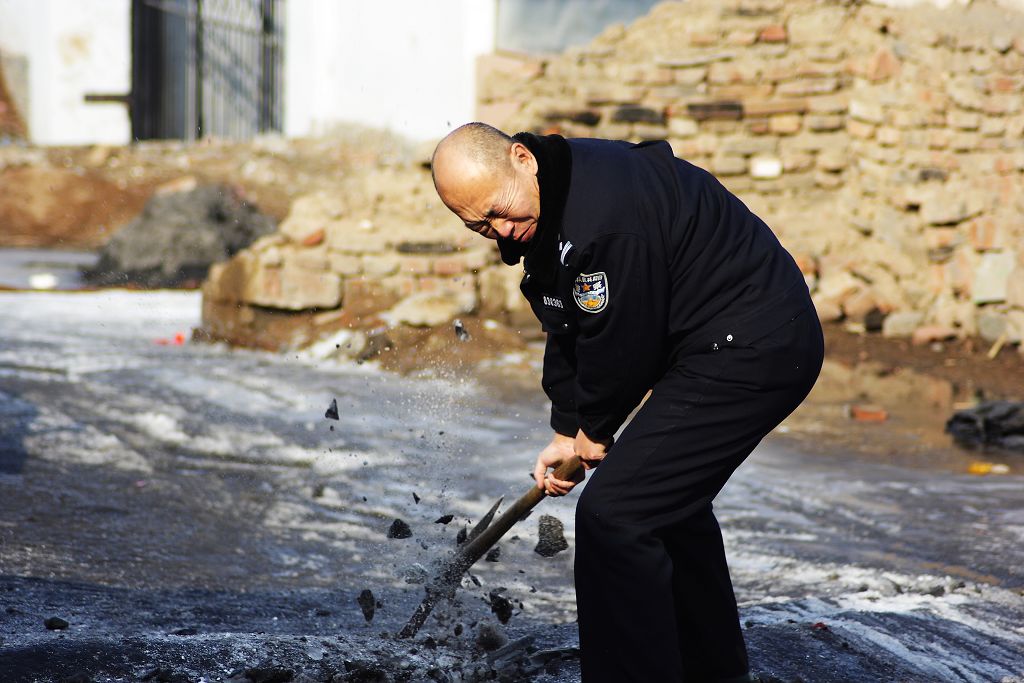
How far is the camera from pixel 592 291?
7.55 feet

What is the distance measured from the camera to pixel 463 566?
10.6ft

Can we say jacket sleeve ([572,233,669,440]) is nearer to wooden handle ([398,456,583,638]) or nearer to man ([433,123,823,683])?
man ([433,123,823,683])

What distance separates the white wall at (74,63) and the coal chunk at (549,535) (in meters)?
13.1

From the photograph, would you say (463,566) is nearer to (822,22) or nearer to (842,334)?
(842,334)

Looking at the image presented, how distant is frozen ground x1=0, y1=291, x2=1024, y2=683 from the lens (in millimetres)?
3113

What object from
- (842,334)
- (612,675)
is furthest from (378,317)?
(612,675)

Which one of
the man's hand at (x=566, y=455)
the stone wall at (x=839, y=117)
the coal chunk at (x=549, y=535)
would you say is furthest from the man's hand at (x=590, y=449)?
the stone wall at (x=839, y=117)

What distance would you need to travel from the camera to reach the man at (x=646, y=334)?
→ 2.35m

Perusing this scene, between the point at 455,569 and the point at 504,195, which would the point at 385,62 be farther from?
the point at 504,195

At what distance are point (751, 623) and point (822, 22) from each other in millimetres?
7331

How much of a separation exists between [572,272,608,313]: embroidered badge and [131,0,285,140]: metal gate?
14.0 metres

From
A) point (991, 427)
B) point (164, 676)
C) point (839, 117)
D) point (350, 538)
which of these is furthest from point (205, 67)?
point (164, 676)

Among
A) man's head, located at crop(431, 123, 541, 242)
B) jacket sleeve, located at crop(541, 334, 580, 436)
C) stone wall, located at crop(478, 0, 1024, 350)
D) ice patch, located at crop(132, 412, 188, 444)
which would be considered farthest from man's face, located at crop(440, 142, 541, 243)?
stone wall, located at crop(478, 0, 1024, 350)

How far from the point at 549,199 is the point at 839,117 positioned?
7694mm
